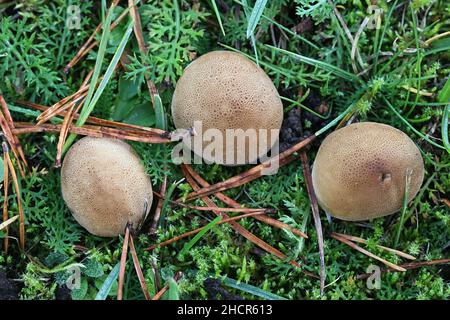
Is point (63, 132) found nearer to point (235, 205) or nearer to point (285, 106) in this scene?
point (235, 205)

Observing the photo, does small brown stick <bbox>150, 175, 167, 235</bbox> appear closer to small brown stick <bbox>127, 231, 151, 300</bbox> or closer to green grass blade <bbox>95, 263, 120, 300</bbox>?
small brown stick <bbox>127, 231, 151, 300</bbox>

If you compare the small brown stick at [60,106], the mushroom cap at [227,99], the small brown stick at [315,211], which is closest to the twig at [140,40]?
the mushroom cap at [227,99]

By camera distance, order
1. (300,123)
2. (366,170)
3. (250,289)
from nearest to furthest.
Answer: (366,170), (250,289), (300,123)

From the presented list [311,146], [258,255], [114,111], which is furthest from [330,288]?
[114,111]

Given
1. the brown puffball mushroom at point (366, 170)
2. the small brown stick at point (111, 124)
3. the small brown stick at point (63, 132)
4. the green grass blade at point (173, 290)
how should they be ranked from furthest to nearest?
the small brown stick at point (111, 124) < the small brown stick at point (63, 132) < the brown puffball mushroom at point (366, 170) < the green grass blade at point (173, 290)

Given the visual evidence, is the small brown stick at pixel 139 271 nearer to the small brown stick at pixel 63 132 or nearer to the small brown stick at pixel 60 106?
the small brown stick at pixel 63 132

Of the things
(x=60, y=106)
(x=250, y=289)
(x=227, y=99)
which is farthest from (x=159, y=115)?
(x=250, y=289)
